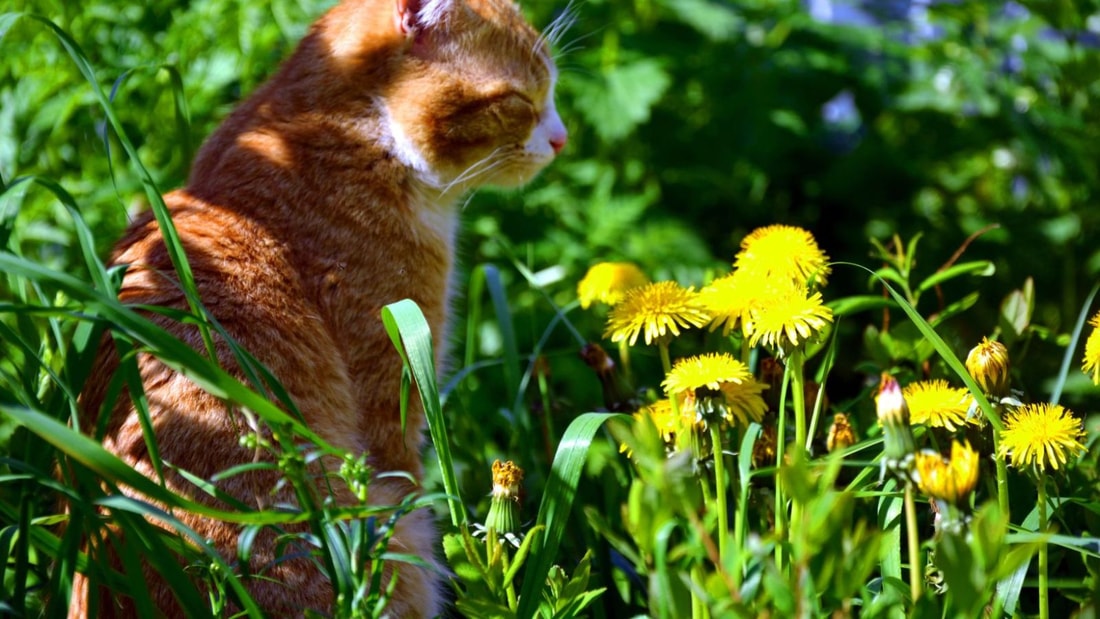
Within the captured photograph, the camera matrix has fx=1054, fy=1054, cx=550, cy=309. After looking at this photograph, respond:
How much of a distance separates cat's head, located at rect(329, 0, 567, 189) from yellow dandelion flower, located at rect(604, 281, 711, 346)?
0.58 metres

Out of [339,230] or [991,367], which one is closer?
[991,367]

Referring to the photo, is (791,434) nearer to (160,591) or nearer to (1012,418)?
(1012,418)

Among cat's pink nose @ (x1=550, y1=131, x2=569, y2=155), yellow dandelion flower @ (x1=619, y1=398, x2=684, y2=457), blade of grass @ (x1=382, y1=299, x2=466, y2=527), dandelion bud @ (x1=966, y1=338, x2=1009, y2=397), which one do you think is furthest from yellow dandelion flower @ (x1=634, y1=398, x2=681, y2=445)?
cat's pink nose @ (x1=550, y1=131, x2=569, y2=155)

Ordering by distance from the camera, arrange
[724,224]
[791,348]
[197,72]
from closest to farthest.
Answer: [791,348], [197,72], [724,224]

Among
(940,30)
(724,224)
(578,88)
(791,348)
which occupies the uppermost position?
(791,348)

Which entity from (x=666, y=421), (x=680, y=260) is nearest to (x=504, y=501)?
(x=666, y=421)

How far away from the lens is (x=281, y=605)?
124 cm

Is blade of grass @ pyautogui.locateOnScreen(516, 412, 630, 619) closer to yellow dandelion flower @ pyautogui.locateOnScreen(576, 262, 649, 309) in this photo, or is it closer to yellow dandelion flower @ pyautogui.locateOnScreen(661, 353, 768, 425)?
yellow dandelion flower @ pyautogui.locateOnScreen(661, 353, 768, 425)

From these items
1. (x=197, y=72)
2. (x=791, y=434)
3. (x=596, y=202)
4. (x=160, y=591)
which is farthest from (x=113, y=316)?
(x=596, y=202)

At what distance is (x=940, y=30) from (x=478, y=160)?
2.07 m

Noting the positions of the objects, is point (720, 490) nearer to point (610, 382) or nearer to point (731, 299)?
point (731, 299)

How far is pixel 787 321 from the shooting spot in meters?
1.14

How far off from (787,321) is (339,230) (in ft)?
2.56

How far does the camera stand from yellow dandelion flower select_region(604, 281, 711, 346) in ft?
4.15
